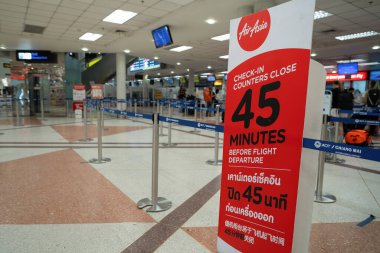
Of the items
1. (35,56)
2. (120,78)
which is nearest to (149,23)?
Answer: (120,78)

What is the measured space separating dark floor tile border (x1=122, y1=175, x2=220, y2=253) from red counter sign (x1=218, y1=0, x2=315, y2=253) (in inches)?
22.2

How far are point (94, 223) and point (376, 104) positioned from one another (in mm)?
8329

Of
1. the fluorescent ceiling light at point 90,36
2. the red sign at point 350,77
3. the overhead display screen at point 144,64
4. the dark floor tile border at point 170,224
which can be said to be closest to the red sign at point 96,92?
the fluorescent ceiling light at point 90,36

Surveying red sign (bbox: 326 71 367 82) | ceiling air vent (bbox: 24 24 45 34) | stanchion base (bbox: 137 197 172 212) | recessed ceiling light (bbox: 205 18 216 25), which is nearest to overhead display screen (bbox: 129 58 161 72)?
ceiling air vent (bbox: 24 24 45 34)

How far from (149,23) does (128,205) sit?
733 centimetres

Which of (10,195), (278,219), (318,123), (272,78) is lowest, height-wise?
(10,195)

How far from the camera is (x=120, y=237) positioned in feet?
7.00

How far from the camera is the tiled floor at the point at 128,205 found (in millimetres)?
2068

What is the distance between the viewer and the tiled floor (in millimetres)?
2068

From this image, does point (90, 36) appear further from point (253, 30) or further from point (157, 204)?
point (253, 30)

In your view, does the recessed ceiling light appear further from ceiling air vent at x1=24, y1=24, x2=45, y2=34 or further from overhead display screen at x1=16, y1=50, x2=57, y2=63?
overhead display screen at x1=16, y1=50, x2=57, y2=63

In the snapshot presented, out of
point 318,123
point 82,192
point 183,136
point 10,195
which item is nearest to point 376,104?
point 183,136

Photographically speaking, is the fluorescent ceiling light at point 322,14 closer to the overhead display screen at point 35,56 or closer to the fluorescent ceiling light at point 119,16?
the fluorescent ceiling light at point 119,16

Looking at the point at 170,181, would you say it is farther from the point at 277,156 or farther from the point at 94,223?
the point at 277,156
